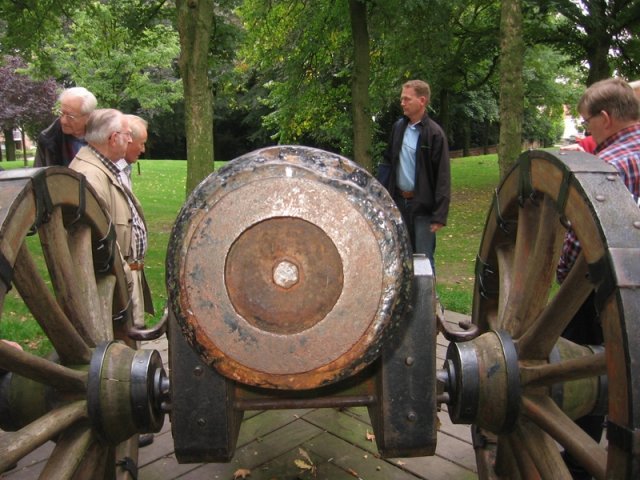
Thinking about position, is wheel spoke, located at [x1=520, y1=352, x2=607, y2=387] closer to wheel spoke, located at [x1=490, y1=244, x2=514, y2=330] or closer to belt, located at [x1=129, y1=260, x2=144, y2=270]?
wheel spoke, located at [x1=490, y1=244, x2=514, y2=330]

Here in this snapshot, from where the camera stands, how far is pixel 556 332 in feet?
6.82

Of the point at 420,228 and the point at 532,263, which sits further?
the point at 420,228

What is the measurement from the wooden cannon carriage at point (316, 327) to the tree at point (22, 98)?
2729cm

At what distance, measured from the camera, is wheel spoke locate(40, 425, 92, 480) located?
190cm

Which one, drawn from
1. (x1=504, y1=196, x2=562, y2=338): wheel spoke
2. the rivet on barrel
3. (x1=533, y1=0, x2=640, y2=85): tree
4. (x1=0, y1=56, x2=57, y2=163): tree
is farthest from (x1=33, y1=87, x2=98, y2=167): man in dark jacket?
(x1=0, y1=56, x2=57, y2=163): tree

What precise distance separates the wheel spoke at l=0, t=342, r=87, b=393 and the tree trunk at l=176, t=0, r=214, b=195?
5.40 meters

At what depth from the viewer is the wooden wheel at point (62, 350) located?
1777 mm

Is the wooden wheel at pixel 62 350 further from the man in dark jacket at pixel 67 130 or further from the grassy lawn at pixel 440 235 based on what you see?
the grassy lawn at pixel 440 235

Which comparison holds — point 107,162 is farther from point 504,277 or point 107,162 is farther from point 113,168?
point 504,277

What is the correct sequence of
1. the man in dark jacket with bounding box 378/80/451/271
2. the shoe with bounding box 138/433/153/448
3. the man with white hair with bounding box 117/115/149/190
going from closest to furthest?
the shoe with bounding box 138/433/153/448, the man with white hair with bounding box 117/115/149/190, the man in dark jacket with bounding box 378/80/451/271

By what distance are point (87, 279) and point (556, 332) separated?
170 centimetres

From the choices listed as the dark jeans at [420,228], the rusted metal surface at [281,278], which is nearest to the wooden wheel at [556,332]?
the rusted metal surface at [281,278]

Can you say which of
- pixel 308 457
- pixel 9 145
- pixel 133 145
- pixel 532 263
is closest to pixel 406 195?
pixel 133 145

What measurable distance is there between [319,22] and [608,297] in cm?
1128
